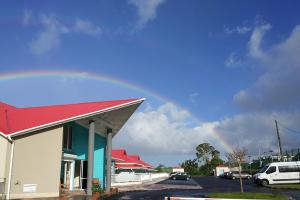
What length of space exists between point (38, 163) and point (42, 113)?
4.98m

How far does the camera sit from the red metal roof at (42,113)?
21453mm

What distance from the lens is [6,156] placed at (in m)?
20.0

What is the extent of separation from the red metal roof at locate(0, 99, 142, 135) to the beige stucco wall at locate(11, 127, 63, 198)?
77 centimetres

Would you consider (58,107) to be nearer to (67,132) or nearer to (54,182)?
(67,132)

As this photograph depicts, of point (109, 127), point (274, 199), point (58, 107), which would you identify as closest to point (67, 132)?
point (58, 107)

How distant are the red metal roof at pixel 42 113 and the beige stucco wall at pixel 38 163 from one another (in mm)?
768

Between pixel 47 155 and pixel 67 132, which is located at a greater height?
pixel 67 132

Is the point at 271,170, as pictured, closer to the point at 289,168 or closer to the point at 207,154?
the point at 289,168

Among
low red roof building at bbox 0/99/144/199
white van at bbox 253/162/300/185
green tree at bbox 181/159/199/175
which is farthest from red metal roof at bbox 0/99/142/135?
green tree at bbox 181/159/199/175

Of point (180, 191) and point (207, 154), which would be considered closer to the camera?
point (180, 191)

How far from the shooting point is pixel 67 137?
26.2 m

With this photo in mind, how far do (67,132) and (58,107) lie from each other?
6.54 feet

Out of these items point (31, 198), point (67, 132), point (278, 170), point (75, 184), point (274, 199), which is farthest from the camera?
point (278, 170)

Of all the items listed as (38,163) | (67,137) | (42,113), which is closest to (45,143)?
(38,163)
